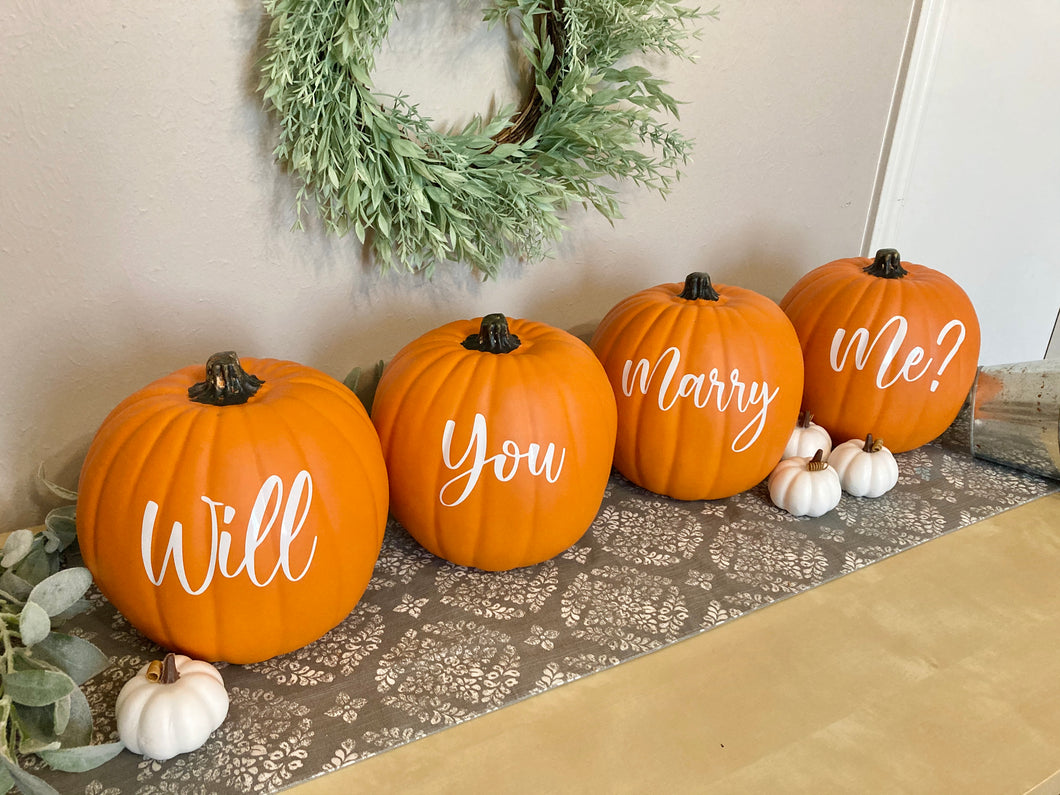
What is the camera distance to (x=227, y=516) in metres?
0.68

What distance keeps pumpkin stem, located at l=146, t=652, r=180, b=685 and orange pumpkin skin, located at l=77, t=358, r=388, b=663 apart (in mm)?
50

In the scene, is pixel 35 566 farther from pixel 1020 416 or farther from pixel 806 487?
pixel 1020 416

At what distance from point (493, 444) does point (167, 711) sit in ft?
1.21

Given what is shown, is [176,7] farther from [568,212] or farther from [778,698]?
[778,698]

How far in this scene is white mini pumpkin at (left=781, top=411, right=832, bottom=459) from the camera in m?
1.09

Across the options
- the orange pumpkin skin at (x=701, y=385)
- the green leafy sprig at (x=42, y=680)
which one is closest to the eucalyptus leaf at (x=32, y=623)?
the green leafy sprig at (x=42, y=680)

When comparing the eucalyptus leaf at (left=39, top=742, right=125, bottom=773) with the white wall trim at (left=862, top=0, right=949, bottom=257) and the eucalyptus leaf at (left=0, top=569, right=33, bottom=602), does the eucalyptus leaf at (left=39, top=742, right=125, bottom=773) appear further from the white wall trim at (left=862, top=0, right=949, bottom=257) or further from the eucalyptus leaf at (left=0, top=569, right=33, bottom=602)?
the white wall trim at (left=862, top=0, right=949, bottom=257)

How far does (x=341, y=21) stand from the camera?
2.68 ft

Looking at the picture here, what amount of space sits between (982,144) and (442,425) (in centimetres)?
128

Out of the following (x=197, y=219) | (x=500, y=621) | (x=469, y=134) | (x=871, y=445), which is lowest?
(x=500, y=621)

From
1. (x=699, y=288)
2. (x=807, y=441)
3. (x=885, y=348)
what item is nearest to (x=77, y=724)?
(x=699, y=288)

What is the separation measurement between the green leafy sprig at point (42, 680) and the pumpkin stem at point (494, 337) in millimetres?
433

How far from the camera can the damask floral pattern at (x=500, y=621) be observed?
2.23 ft

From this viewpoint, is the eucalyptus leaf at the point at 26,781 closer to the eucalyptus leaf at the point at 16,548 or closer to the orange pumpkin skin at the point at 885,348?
the eucalyptus leaf at the point at 16,548
